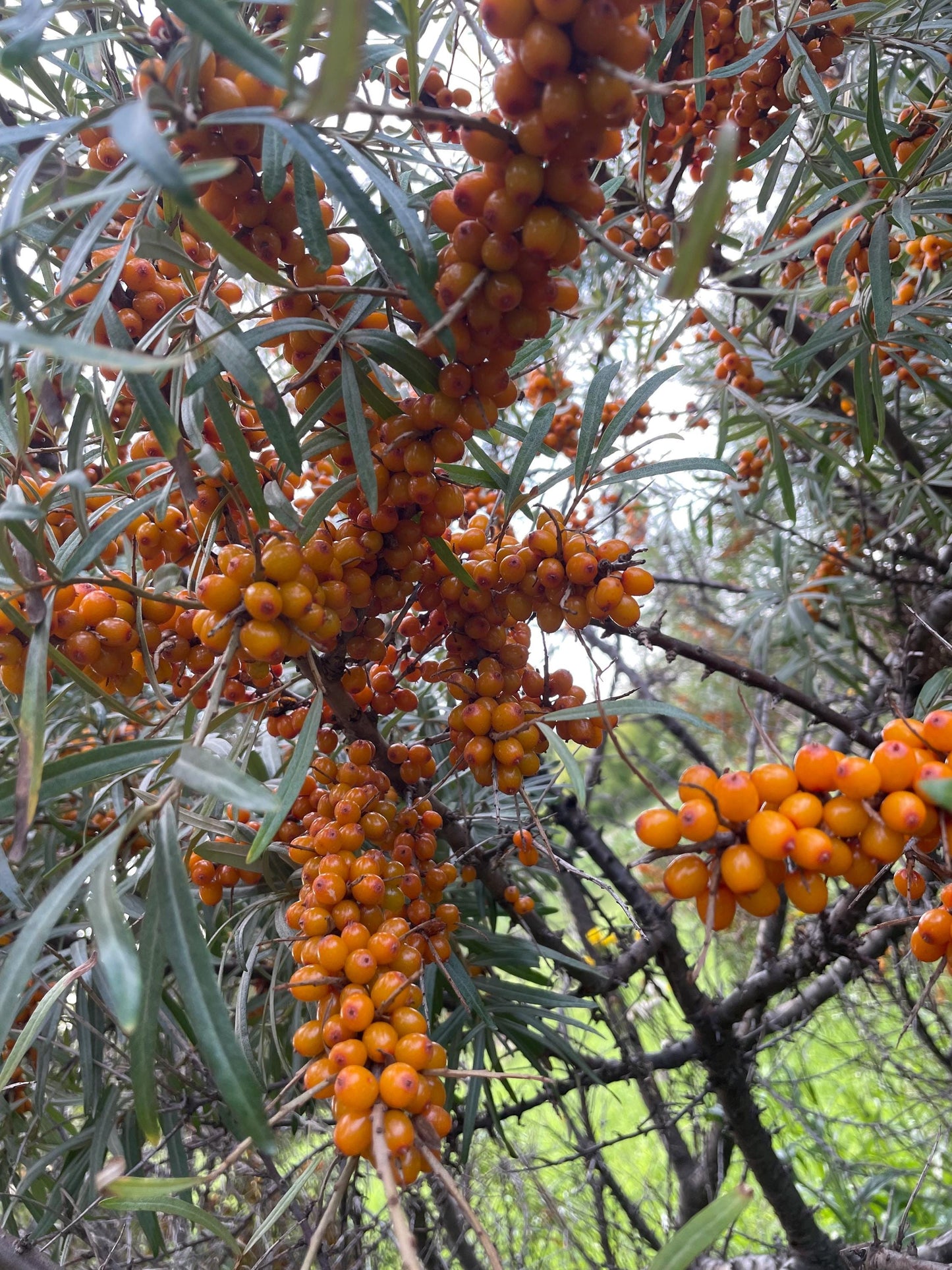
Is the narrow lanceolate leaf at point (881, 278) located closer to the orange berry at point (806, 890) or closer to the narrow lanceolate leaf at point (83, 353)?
the orange berry at point (806, 890)

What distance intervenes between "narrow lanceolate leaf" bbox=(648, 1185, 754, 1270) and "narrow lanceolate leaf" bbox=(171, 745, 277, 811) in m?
0.34

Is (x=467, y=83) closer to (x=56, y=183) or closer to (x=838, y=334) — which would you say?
(x=838, y=334)

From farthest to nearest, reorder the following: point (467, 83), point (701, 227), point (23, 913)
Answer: point (467, 83) < point (23, 913) < point (701, 227)

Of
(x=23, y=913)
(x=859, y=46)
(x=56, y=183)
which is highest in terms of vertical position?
(x=859, y=46)

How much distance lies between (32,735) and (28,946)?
0.13 metres

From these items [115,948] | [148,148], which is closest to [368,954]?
[115,948]

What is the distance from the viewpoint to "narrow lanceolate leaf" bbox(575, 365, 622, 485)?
0.76 metres

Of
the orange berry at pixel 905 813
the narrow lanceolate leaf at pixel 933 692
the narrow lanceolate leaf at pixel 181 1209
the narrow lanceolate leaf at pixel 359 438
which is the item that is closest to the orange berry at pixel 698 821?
the orange berry at pixel 905 813

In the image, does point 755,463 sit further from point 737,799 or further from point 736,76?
point 737,799

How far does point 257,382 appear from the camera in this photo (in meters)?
0.50

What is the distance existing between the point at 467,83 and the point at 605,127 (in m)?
0.90

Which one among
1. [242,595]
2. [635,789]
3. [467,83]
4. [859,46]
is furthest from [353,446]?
[635,789]

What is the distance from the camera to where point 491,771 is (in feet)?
2.30

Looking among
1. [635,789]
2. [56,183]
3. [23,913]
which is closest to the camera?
[56,183]
